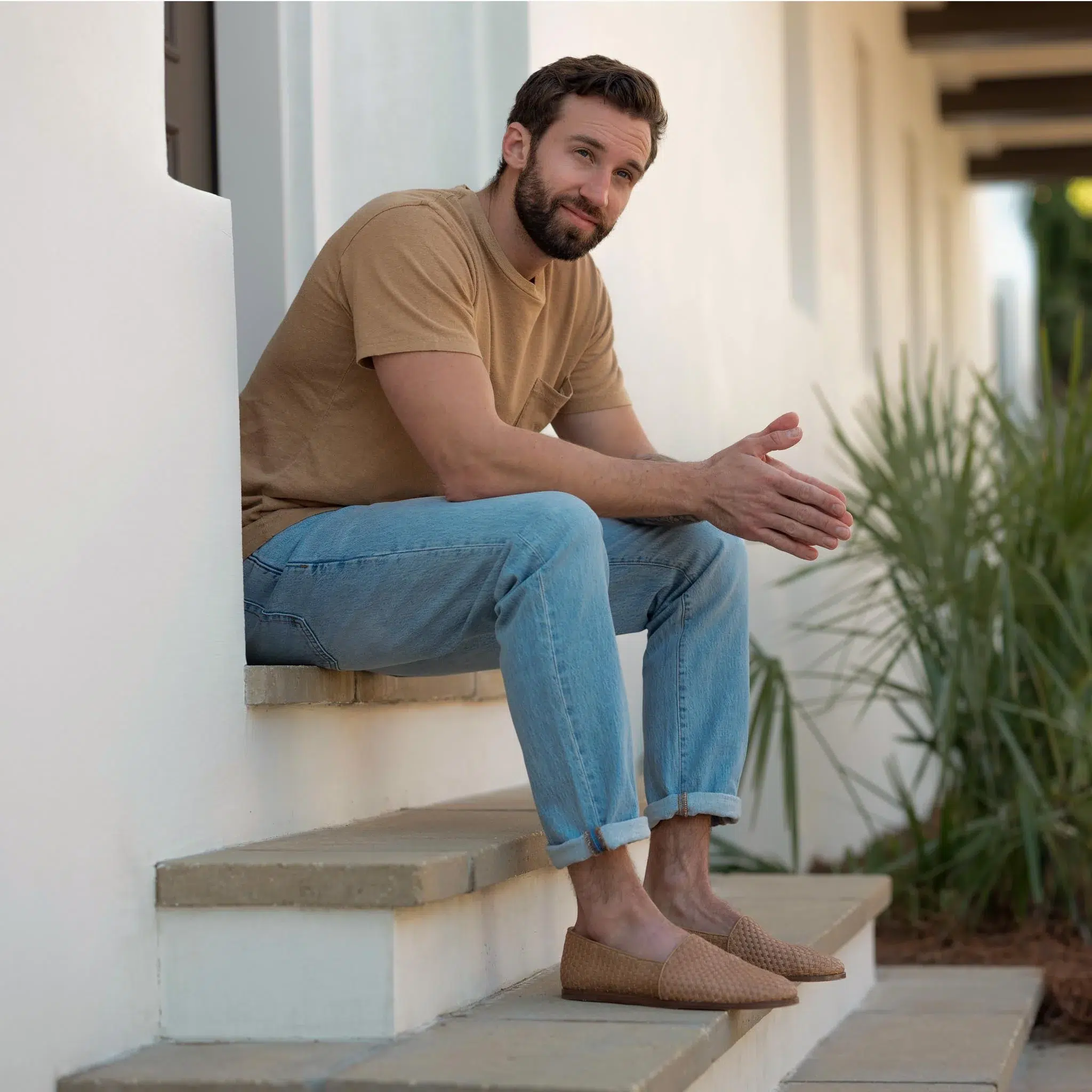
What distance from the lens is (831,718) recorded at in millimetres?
5473

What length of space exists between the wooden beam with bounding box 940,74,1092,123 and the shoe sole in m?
8.15

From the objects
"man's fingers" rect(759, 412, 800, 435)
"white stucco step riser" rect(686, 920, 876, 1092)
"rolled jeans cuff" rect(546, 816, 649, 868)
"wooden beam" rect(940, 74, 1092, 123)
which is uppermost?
"wooden beam" rect(940, 74, 1092, 123)

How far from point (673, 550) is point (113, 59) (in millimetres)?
925

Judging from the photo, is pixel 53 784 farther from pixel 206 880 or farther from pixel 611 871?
pixel 611 871

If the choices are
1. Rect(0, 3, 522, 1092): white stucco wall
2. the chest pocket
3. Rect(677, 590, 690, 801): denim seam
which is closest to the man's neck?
the chest pocket

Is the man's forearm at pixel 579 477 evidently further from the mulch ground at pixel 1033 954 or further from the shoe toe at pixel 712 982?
the mulch ground at pixel 1033 954

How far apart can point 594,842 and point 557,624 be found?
0.82 ft

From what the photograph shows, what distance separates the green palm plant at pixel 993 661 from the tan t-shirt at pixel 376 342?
56.6 inches

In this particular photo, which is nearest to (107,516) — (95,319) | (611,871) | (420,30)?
(95,319)

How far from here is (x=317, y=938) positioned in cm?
185

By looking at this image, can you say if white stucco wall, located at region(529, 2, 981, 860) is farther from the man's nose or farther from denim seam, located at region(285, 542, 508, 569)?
denim seam, located at region(285, 542, 508, 569)

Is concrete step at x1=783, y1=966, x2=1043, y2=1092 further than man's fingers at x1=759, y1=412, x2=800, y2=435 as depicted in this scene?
Yes

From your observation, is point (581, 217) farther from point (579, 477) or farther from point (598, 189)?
point (579, 477)

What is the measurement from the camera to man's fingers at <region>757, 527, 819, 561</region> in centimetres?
212
